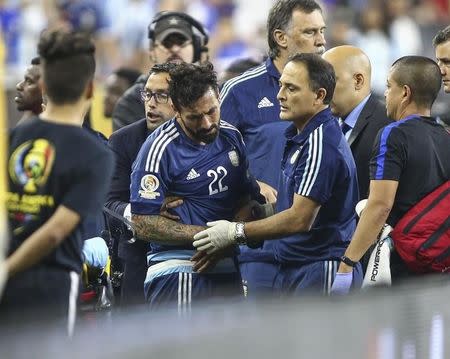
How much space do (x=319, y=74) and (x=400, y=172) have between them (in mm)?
701

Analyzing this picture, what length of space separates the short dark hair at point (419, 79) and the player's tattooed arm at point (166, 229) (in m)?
1.34

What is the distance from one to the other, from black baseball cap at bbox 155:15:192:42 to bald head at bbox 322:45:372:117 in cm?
184

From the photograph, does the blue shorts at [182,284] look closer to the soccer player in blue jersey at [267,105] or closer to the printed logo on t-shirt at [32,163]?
the soccer player in blue jersey at [267,105]

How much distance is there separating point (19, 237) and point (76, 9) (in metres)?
11.8

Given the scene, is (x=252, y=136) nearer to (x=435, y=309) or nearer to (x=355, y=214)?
(x=355, y=214)

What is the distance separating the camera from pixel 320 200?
6.63 metres

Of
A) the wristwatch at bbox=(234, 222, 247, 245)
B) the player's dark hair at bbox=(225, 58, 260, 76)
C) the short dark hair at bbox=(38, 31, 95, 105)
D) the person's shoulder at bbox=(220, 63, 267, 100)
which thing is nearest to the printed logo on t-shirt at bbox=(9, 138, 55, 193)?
the short dark hair at bbox=(38, 31, 95, 105)

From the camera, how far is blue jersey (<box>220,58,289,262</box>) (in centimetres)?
767

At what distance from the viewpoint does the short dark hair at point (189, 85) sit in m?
6.61

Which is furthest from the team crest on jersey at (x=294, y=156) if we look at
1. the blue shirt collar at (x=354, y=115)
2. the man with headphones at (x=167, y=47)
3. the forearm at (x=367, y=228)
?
the man with headphones at (x=167, y=47)

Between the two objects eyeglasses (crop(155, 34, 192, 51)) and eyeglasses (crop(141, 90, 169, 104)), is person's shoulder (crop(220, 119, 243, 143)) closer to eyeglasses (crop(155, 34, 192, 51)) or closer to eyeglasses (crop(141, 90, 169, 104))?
eyeglasses (crop(141, 90, 169, 104))

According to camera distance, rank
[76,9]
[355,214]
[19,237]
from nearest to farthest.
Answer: [19,237] < [355,214] < [76,9]

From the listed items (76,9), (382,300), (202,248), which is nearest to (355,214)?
(202,248)

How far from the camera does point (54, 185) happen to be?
16.9 ft
